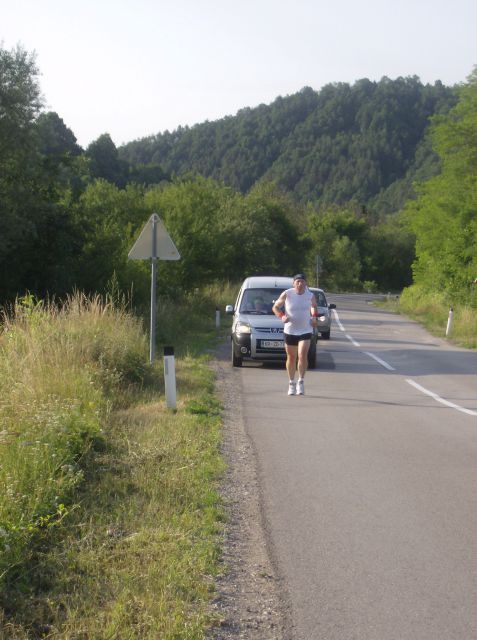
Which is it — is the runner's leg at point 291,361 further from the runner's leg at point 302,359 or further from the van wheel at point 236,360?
the van wheel at point 236,360

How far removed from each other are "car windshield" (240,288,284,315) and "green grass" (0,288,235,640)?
5774 millimetres

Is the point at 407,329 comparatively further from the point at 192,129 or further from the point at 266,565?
the point at 192,129

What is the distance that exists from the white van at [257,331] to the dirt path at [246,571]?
26.9ft

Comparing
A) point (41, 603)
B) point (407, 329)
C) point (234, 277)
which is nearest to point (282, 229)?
point (234, 277)

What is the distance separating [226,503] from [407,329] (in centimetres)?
2783

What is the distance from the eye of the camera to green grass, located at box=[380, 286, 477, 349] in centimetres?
2852

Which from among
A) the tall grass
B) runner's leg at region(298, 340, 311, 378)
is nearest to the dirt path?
the tall grass

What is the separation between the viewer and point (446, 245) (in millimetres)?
40656

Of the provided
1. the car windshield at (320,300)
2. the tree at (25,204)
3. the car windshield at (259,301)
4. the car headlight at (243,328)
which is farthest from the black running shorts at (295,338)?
the tree at (25,204)

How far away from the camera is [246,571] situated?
5070mm

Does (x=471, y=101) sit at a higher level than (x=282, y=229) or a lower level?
higher

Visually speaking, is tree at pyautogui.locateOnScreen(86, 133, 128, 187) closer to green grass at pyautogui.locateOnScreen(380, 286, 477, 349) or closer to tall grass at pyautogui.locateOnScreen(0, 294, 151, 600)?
green grass at pyautogui.locateOnScreen(380, 286, 477, 349)

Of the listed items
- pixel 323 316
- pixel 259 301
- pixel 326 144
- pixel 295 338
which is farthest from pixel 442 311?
pixel 326 144

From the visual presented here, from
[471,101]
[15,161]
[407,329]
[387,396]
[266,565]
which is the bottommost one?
[407,329]
